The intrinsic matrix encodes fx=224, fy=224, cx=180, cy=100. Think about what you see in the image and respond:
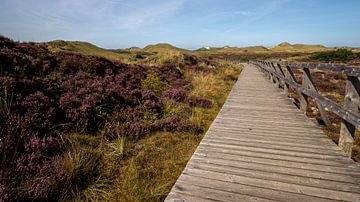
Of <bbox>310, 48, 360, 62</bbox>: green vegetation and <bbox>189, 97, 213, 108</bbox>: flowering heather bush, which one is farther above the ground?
<bbox>310, 48, 360, 62</bbox>: green vegetation

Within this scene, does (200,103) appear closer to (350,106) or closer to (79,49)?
(350,106)

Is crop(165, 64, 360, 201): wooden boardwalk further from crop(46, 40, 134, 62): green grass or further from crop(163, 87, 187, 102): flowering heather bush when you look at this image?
crop(46, 40, 134, 62): green grass

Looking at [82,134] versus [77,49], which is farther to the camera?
[77,49]

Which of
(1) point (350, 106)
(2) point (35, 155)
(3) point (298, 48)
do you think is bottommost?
(2) point (35, 155)

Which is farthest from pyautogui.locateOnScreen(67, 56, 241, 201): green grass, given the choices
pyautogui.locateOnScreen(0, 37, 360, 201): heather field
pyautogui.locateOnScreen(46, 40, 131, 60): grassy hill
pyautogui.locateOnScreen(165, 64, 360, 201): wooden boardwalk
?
pyautogui.locateOnScreen(46, 40, 131, 60): grassy hill

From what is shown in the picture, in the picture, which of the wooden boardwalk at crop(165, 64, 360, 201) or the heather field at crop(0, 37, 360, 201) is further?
the heather field at crop(0, 37, 360, 201)

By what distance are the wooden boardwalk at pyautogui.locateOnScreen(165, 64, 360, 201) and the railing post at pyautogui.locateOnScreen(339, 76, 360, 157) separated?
0.16 m

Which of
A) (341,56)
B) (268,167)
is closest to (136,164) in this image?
(268,167)

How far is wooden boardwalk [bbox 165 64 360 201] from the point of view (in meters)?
2.60

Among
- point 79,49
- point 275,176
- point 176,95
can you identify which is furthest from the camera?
point 79,49

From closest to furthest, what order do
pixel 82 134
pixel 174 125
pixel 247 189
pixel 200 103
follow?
pixel 247 189 → pixel 82 134 → pixel 174 125 → pixel 200 103

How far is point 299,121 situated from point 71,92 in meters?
5.83

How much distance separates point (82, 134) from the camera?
186 inches

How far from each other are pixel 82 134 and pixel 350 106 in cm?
488
